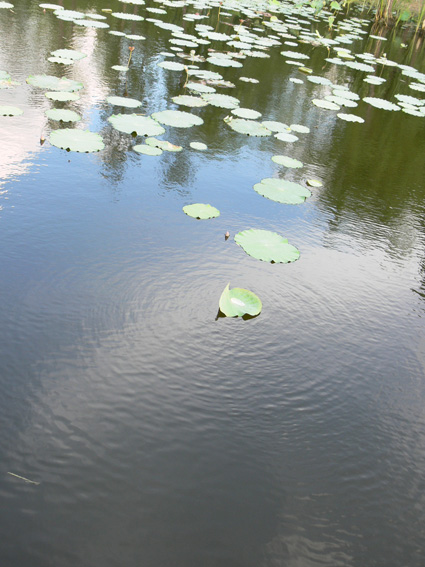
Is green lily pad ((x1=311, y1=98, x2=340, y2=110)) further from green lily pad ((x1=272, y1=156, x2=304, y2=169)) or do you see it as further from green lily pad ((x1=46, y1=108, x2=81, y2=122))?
green lily pad ((x1=46, y1=108, x2=81, y2=122))

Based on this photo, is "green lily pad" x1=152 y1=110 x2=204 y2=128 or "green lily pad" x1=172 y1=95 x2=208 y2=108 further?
"green lily pad" x1=172 y1=95 x2=208 y2=108

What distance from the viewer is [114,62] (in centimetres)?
487

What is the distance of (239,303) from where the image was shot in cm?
205

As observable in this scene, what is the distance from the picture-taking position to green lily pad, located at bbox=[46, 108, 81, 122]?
131 inches

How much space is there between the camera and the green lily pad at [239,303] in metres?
1.99

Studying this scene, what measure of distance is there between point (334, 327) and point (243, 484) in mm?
934

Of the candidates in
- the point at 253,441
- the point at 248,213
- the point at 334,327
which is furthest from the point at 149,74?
the point at 253,441

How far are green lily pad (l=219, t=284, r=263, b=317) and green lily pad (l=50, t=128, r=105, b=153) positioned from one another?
1.58m

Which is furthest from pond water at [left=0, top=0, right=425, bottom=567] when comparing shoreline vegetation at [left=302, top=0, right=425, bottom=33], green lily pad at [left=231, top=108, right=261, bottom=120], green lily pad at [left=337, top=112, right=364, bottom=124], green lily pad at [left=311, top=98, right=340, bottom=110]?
shoreline vegetation at [left=302, top=0, right=425, bottom=33]

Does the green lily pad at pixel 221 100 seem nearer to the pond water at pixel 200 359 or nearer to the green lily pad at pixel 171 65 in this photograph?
the pond water at pixel 200 359

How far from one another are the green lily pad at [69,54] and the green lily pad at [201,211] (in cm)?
297

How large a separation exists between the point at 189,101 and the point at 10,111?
5.16 feet

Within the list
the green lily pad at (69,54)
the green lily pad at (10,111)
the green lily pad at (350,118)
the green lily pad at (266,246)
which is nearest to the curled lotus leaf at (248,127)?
the green lily pad at (350,118)

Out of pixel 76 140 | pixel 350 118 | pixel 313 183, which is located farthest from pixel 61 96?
pixel 350 118
